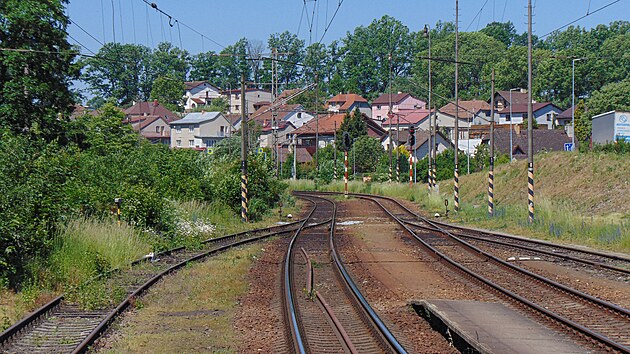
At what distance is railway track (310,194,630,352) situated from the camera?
33.9 feet

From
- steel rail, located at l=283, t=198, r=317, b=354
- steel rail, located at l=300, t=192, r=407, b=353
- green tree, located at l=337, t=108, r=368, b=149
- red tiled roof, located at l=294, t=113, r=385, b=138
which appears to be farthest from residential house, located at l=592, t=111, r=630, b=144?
red tiled roof, located at l=294, t=113, r=385, b=138

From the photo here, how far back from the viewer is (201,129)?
337ft

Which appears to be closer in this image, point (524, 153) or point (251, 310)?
point (251, 310)

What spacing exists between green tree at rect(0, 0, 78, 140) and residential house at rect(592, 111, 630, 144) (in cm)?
2995

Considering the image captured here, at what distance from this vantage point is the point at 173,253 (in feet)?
67.2

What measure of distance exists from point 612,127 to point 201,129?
221 feet

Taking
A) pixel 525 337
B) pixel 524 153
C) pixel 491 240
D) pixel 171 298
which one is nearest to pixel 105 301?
pixel 171 298

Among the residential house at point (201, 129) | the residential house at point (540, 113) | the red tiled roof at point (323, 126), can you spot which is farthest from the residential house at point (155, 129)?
the residential house at point (540, 113)

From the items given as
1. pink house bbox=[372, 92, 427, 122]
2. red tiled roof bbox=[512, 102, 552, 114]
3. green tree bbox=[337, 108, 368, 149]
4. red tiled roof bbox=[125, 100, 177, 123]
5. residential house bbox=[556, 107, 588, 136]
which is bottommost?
green tree bbox=[337, 108, 368, 149]

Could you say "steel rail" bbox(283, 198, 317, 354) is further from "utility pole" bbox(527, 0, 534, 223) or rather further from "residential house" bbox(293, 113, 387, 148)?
"residential house" bbox(293, 113, 387, 148)

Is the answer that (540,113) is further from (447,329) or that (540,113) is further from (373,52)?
(447,329)

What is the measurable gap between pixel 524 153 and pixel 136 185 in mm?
65315

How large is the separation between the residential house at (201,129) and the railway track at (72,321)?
8534 cm

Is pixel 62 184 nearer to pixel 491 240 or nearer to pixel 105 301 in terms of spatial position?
pixel 105 301
